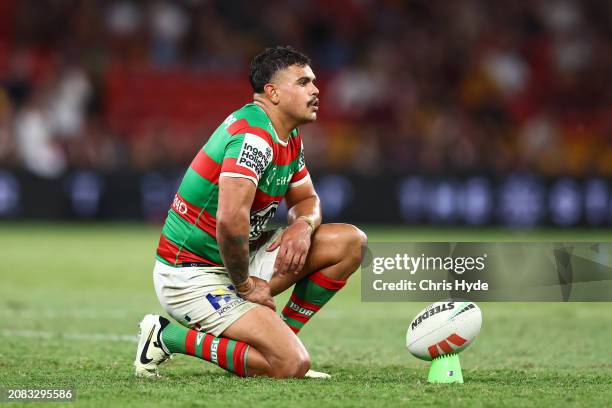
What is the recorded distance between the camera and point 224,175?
5.44m

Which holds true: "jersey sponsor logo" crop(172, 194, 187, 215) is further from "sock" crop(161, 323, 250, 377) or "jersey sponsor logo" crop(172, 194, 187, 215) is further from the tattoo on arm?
"sock" crop(161, 323, 250, 377)

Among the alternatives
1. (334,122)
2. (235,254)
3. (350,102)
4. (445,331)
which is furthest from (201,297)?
(350,102)

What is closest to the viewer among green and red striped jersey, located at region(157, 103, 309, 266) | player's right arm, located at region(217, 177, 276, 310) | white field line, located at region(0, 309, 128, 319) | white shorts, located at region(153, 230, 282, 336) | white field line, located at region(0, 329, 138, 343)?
player's right arm, located at region(217, 177, 276, 310)

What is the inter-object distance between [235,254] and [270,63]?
108cm

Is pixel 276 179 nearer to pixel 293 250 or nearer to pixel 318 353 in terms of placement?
pixel 293 250

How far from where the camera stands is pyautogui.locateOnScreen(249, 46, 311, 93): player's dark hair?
5.84 meters

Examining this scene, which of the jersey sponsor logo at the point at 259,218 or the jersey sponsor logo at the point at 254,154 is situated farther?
the jersey sponsor logo at the point at 259,218

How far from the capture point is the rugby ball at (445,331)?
18.0 ft

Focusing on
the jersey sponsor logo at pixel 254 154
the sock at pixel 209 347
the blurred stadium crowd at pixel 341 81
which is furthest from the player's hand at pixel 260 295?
the blurred stadium crowd at pixel 341 81

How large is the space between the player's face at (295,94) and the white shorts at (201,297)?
0.92 metres

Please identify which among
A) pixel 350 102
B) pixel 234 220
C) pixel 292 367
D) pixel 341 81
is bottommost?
pixel 292 367

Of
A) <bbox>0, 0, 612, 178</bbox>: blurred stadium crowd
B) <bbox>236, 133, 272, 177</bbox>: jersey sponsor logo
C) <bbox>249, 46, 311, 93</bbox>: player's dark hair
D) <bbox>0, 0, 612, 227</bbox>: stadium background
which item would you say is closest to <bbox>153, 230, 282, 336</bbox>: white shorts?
<bbox>236, 133, 272, 177</bbox>: jersey sponsor logo

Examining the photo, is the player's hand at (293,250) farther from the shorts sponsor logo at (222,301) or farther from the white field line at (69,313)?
the white field line at (69,313)

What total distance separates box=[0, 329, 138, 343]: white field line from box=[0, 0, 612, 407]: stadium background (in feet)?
5.22
